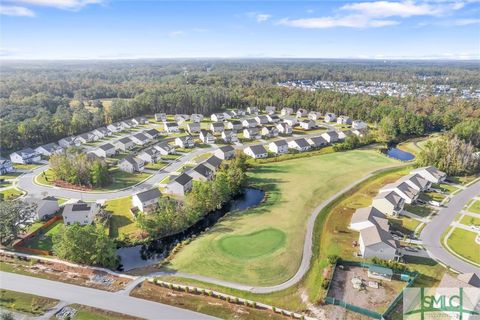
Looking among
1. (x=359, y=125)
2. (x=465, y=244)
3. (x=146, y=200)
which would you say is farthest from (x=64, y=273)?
(x=359, y=125)

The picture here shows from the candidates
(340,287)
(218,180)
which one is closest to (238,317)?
(340,287)

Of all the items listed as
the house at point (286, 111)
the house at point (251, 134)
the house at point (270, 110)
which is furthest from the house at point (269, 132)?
the house at point (286, 111)

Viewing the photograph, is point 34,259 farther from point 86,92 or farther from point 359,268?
point 86,92

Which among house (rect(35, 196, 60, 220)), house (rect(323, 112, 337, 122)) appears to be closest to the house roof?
house (rect(35, 196, 60, 220))

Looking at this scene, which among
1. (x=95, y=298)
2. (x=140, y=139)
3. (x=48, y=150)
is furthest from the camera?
(x=140, y=139)

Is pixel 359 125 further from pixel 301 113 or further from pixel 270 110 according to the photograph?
pixel 270 110
